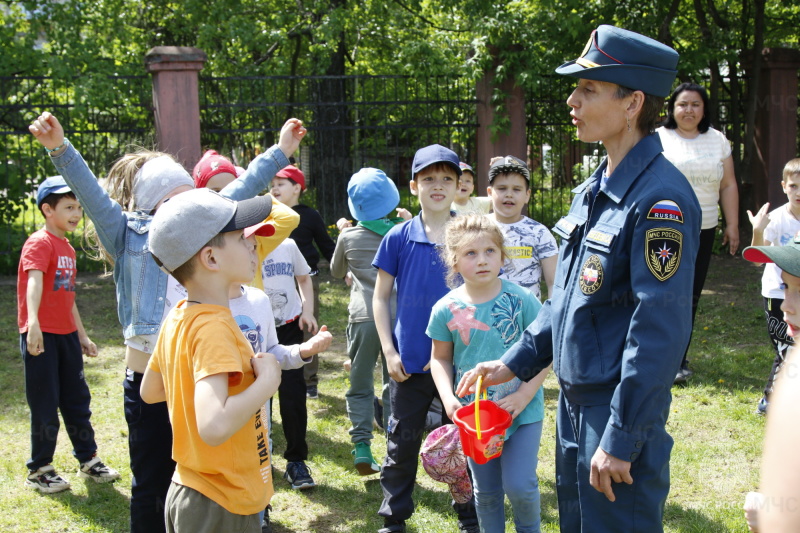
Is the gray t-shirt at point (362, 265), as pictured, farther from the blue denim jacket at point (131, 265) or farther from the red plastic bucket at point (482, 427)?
the red plastic bucket at point (482, 427)

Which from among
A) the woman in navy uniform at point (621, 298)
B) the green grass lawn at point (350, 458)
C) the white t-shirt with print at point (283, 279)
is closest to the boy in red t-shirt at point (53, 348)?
the green grass lawn at point (350, 458)

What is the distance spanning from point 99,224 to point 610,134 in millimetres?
2015

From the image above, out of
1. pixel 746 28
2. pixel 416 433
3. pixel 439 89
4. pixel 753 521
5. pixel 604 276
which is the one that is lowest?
pixel 416 433

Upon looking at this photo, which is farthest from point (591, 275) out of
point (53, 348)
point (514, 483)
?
point (53, 348)

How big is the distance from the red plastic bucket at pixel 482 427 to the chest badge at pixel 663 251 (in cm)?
85

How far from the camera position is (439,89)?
1150 centimetres

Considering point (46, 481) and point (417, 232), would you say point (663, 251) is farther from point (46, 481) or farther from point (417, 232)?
point (46, 481)

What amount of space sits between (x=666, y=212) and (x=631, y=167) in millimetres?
217

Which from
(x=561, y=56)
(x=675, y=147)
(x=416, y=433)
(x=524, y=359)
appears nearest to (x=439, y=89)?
(x=561, y=56)

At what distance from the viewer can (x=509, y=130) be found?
33.6 feet

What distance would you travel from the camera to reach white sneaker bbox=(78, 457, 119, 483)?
4741mm

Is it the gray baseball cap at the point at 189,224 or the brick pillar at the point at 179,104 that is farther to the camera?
the brick pillar at the point at 179,104

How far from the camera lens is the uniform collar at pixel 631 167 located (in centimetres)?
247

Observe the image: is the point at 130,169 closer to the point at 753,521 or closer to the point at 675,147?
the point at 753,521
